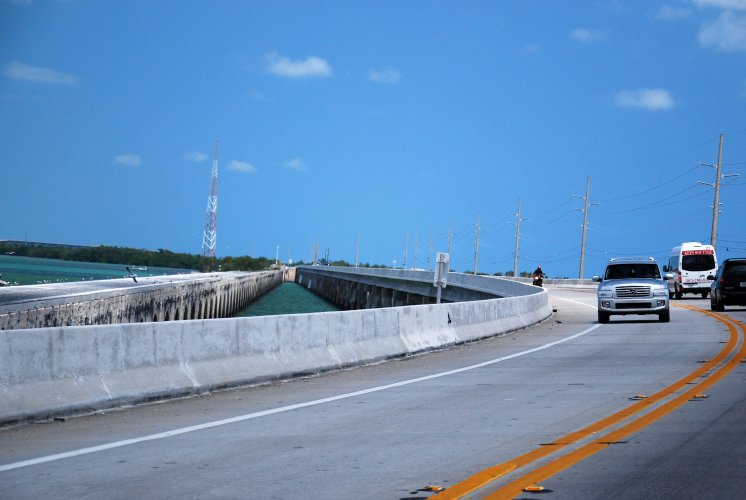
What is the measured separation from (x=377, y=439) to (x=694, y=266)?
5037cm

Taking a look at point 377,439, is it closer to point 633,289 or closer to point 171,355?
point 171,355

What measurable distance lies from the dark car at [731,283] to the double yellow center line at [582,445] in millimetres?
23227

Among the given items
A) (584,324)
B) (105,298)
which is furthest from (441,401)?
(105,298)

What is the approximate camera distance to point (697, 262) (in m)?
57.0

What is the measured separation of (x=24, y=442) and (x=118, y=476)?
220 centimetres

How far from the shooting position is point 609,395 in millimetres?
13305

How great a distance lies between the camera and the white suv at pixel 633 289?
32969mm

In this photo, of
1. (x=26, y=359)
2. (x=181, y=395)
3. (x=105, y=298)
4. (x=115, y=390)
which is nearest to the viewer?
(x=26, y=359)

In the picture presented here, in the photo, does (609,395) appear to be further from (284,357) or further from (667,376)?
(284,357)

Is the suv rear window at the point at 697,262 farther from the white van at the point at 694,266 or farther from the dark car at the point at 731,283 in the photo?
the dark car at the point at 731,283

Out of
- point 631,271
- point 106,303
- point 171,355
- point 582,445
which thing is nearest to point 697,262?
point 631,271

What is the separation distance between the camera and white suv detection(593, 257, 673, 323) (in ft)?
108

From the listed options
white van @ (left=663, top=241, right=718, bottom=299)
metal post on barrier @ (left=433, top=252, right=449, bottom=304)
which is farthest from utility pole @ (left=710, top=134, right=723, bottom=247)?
metal post on barrier @ (left=433, top=252, right=449, bottom=304)

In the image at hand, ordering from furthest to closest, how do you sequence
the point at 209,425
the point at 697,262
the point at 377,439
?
1. the point at 697,262
2. the point at 209,425
3. the point at 377,439
